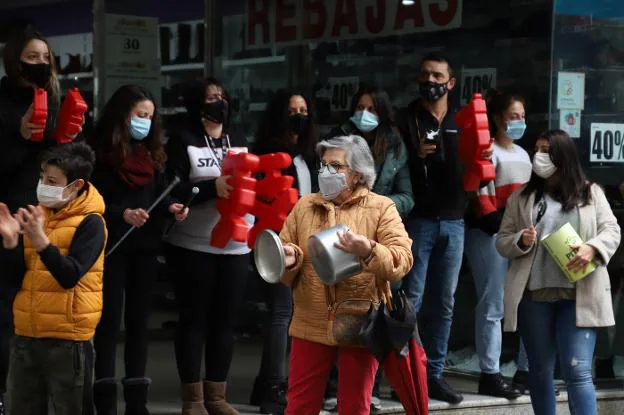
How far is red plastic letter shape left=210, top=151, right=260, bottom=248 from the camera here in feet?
24.3

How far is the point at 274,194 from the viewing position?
757 cm

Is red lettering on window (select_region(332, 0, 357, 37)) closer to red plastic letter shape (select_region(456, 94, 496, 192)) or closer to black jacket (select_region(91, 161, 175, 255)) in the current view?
red plastic letter shape (select_region(456, 94, 496, 192))

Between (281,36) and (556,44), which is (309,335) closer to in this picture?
(556,44)

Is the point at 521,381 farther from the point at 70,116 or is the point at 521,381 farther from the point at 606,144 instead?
the point at 70,116

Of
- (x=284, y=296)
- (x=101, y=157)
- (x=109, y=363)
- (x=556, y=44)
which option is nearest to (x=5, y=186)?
(x=101, y=157)

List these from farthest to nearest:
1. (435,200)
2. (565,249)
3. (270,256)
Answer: (435,200), (565,249), (270,256)

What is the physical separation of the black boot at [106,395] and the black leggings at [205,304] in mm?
425

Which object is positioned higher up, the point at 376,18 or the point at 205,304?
the point at 376,18

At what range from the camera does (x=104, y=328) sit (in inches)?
290

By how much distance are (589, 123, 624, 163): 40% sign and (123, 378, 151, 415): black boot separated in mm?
3852

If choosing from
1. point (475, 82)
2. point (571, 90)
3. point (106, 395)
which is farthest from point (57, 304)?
point (571, 90)

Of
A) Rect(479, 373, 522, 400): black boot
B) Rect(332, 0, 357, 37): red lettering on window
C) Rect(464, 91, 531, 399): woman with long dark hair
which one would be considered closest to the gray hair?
Rect(464, 91, 531, 399): woman with long dark hair

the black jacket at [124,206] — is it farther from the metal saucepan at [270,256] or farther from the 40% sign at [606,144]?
the 40% sign at [606,144]

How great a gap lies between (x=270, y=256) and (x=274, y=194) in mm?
1465
